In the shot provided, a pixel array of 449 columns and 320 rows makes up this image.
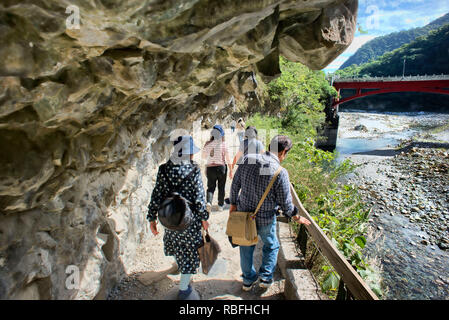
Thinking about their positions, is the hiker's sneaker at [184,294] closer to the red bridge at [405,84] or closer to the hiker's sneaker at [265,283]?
the hiker's sneaker at [265,283]

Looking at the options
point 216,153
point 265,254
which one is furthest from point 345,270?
point 216,153

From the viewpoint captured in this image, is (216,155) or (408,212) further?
(408,212)

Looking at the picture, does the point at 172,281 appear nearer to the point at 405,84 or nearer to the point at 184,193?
the point at 184,193

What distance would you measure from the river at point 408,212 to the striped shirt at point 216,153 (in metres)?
4.62

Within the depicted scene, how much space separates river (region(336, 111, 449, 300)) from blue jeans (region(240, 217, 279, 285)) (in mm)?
4246

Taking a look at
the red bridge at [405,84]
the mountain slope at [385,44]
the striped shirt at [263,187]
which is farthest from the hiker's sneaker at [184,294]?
Result: the mountain slope at [385,44]

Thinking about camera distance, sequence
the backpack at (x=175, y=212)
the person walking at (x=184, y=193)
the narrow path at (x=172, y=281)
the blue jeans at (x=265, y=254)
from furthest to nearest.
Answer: the narrow path at (x=172, y=281) → the blue jeans at (x=265, y=254) → the person walking at (x=184, y=193) → the backpack at (x=175, y=212)

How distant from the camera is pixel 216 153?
4.03 metres

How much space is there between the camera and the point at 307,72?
46.4 feet

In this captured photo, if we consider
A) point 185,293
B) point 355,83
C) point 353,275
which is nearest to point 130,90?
point 185,293

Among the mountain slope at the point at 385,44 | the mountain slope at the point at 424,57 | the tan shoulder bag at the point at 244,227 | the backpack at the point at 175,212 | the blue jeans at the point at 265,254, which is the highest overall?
the mountain slope at the point at 385,44

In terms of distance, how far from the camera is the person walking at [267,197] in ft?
7.80

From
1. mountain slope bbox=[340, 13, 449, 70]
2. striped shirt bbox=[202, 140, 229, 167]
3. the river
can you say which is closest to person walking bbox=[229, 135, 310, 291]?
striped shirt bbox=[202, 140, 229, 167]

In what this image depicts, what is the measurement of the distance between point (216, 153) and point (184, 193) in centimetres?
175
